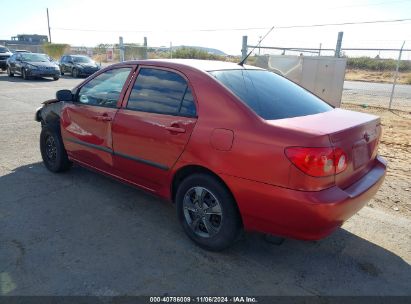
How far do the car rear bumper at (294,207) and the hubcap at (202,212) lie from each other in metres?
0.30

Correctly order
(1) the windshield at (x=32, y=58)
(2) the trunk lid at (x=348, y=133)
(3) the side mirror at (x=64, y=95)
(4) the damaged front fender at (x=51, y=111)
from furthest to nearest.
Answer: (1) the windshield at (x=32, y=58) → (4) the damaged front fender at (x=51, y=111) → (3) the side mirror at (x=64, y=95) → (2) the trunk lid at (x=348, y=133)

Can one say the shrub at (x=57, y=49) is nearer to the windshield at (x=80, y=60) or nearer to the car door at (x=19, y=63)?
the windshield at (x=80, y=60)

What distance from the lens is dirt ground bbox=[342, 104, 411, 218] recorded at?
14.0 ft

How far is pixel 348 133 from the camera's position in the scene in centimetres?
273

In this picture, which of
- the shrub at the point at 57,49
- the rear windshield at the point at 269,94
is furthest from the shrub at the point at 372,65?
the rear windshield at the point at 269,94

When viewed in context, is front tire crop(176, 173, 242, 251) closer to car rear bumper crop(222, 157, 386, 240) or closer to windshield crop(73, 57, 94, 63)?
car rear bumper crop(222, 157, 386, 240)

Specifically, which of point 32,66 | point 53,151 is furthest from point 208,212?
point 32,66

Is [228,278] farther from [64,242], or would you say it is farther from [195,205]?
[64,242]

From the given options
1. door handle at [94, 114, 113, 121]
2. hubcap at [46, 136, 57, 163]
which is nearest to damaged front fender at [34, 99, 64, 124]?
hubcap at [46, 136, 57, 163]

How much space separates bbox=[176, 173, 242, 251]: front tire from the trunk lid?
0.74 meters

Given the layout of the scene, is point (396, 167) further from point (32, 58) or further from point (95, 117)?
point (32, 58)

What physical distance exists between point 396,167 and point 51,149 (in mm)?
5285

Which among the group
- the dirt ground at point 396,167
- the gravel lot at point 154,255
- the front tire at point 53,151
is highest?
the front tire at point 53,151

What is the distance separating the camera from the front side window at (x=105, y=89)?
3.87 metres
